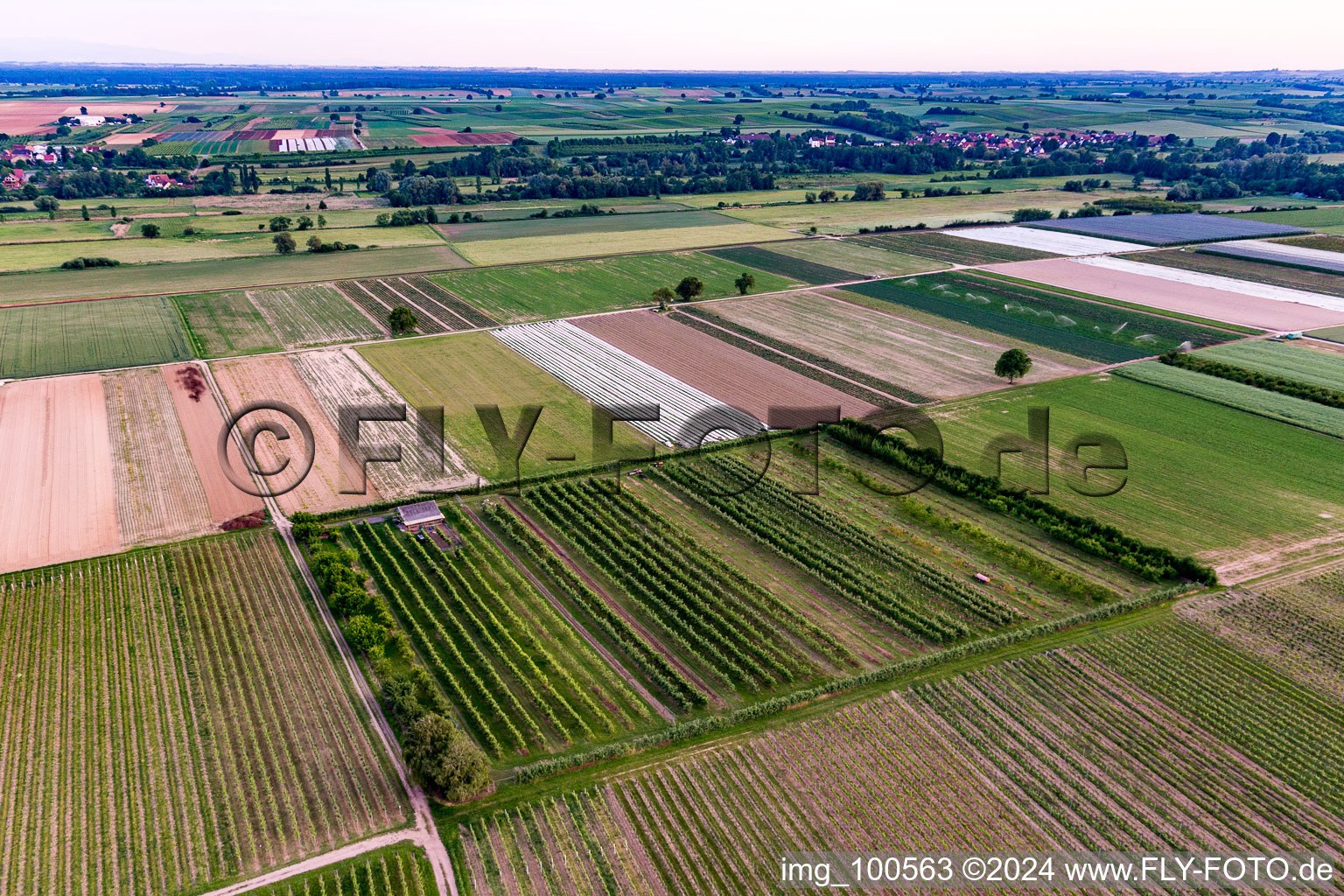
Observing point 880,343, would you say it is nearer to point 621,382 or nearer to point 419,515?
point 621,382

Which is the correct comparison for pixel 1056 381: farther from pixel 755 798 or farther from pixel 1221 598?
pixel 755 798

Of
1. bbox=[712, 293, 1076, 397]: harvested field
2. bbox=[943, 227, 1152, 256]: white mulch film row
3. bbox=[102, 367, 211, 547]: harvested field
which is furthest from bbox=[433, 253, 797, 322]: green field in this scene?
bbox=[943, 227, 1152, 256]: white mulch film row

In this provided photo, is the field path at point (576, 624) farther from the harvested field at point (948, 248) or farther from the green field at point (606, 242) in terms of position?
the harvested field at point (948, 248)

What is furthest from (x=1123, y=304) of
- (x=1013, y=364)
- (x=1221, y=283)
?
(x=1013, y=364)

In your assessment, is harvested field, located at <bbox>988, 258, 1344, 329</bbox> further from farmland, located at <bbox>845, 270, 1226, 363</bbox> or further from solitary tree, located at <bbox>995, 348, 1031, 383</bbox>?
solitary tree, located at <bbox>995, 348, 1031, 383</bbox>

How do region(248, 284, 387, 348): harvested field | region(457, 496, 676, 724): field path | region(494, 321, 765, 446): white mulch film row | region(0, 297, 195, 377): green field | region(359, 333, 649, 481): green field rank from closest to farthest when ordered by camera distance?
region(457, 496, 676, 724): field path → region(359, 333, 649, 481): green field → region(494, 321, 765, 446): white mulch film row → region(0, 297, 195, 377): green field → region(248, 284, 387, 348): harvested field

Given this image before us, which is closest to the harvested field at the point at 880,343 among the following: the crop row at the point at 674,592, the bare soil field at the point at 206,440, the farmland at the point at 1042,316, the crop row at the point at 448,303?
the farmland at the point at 1042,316
